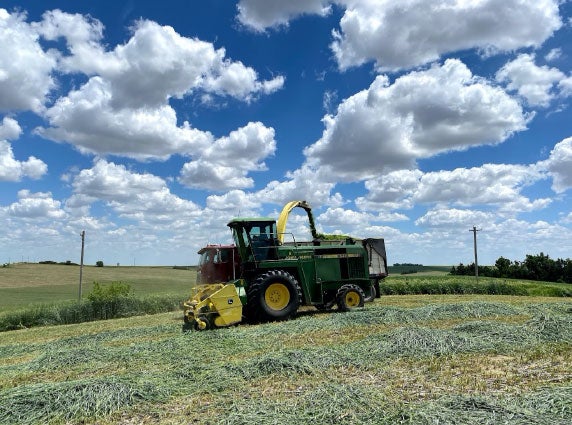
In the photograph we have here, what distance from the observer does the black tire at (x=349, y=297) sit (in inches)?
557

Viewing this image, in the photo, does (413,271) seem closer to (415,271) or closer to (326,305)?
(415,271)

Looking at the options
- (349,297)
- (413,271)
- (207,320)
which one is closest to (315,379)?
(207,320)

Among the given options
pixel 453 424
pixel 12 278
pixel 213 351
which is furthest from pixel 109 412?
pixel 12 278

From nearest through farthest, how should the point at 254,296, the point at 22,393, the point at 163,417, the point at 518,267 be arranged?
the point at 163,417 → the point at 22,393 → the point at 254,296 → the point at 518,267

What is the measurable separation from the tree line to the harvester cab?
34.9 meters

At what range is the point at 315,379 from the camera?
6.10 meters

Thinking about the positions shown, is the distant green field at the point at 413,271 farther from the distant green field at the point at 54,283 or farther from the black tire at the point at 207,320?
the black tire at the point at 207,320

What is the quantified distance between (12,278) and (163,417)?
175 ft

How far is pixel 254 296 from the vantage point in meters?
12.2

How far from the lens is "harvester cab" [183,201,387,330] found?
1174 cm

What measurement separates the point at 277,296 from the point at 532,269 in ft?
139

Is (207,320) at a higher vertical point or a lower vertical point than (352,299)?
lower

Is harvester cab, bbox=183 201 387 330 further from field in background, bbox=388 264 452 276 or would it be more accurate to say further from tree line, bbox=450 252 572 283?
tree line, bbox=450 252 572 283

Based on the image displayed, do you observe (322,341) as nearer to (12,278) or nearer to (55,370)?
(55,370)
